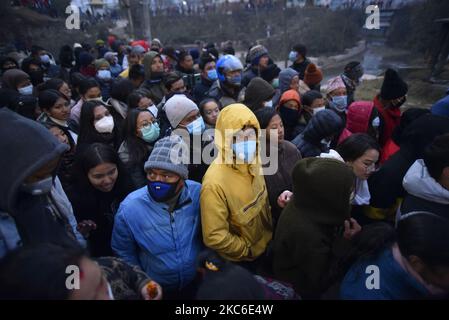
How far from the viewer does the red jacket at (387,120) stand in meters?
3.71

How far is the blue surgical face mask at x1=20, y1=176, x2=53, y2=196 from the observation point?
1508mm

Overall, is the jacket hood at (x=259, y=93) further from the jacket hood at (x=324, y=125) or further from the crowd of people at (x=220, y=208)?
the jacket hood at (x=324, y=125)

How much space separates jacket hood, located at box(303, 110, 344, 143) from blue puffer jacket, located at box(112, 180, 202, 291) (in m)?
1.59

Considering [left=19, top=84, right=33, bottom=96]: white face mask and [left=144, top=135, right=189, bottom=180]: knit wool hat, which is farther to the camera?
[left=19, top=84, right=33, bottom=96]: white face mask

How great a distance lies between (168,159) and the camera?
2.05 meters

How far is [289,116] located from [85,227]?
105 inches

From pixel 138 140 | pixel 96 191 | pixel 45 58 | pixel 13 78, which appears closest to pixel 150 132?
pixel 138 140

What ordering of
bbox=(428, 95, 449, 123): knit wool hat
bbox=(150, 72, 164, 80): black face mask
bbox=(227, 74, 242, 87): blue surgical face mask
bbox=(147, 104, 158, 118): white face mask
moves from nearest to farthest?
bbox=(428, 95, 449, 123): knit wool hat < bbox=(147, 104, 158, 118): white face mask < bbox=(227, 74, 242, 87): blue surgical face mask < bbox=(150, 72, 164, 80): black face mask

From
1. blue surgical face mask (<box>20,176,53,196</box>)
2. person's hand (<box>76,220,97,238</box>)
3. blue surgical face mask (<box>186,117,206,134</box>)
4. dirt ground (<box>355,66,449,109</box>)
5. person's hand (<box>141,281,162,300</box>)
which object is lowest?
dirt ground (<box>355,66,449,109</box>)

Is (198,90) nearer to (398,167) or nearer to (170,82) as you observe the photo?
(170,82)

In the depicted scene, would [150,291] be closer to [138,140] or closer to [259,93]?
[138,140]

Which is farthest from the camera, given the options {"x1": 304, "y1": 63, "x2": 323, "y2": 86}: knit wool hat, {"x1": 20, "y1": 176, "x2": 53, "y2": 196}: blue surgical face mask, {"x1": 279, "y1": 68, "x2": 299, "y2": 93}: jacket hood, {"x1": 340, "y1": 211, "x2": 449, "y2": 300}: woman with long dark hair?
{"x1": 304, "y1": 63, "x2": 323, "y2": 86}: knit wool hat

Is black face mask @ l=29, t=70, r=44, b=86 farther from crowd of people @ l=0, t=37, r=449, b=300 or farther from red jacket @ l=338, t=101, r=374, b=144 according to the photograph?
red jacket @ l=338, t=101, r=374, b=144

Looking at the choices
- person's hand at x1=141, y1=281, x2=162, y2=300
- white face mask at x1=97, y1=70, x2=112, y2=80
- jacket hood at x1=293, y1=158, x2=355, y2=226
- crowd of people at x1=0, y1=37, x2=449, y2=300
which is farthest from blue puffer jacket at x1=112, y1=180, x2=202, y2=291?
white face mask at x1=97, y1=70, x2=112, y2=80
